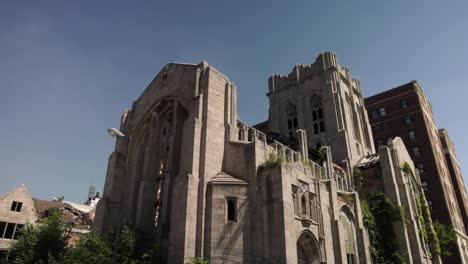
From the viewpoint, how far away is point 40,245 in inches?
1090

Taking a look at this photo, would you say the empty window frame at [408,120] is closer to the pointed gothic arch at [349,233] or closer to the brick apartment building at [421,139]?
the brick apartment building at [421,139]

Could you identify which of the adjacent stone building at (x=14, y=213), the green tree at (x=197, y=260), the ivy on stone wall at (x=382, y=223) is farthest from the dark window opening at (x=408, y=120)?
the adjacent stone building at (x=14, y=213)

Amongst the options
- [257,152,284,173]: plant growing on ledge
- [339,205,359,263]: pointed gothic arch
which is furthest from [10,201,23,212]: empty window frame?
[339,205,359,263]: pointed gothic arch

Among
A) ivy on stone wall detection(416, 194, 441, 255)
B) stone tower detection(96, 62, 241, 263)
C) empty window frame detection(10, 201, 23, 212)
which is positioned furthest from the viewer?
ivy on stone wall detection(416, 194, 441, 255)

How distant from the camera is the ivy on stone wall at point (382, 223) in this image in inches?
1321

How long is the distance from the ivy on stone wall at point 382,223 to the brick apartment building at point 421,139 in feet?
102

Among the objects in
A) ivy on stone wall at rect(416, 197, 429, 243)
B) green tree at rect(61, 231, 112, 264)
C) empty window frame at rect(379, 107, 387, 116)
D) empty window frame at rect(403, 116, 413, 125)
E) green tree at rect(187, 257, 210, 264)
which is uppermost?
empty window frame at rect(379, 107, 387, 116)

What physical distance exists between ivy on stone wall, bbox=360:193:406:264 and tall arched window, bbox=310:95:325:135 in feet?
49.1

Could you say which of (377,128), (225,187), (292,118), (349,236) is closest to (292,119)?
(292,118)

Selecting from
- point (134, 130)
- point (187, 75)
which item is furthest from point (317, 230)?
point (134, 130)

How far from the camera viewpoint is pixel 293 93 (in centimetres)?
5659

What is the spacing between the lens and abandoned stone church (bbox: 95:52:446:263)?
22938 mm

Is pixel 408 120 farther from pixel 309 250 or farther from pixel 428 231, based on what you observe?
pixel 309 250

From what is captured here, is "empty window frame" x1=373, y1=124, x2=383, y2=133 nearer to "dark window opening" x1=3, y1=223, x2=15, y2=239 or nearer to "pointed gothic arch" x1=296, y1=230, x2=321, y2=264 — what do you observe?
"pointed gothic arch" x1=296, y1=230, x2=321, y2=264
